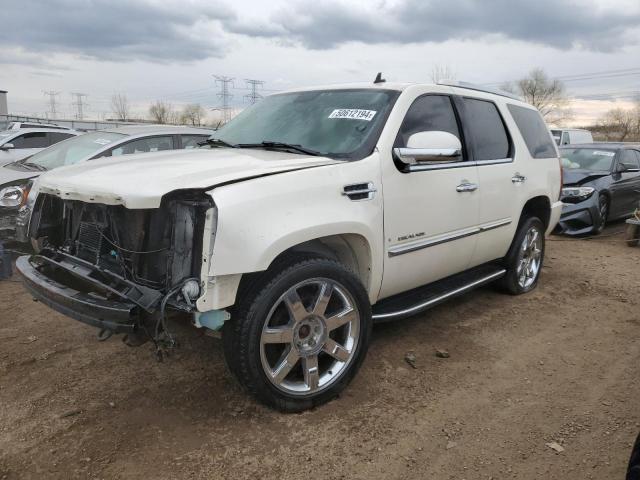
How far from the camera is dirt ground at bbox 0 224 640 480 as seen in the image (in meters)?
2.57

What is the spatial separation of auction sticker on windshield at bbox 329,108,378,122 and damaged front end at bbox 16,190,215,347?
4.68ft

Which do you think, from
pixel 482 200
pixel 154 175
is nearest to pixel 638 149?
pixel 482 200

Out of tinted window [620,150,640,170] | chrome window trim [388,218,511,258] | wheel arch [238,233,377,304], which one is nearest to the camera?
wheel arch [238,233,377,304]

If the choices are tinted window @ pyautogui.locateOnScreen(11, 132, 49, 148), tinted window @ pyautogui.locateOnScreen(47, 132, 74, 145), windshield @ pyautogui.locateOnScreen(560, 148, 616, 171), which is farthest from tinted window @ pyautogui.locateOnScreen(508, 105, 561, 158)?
tinted window @ pyautogui.locateOnScreen(47, 132, 74, 145)

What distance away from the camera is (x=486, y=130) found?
4.40m

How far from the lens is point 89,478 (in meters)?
2.44

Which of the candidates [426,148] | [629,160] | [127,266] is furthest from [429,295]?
[629,160]

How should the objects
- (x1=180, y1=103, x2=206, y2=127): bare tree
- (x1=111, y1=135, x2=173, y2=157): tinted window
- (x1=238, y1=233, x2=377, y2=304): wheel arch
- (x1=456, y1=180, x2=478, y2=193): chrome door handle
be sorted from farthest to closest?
(x1=180, y1=103, x2=206, y2=127): bare tree, (x1=111, y1=135, x2=173, y2=157): tinted window, (x1=456, y1=180, x2=478, y2=193): chrome door handle, (x1=238, y1=233, x2=377, y2=304): wheel arch

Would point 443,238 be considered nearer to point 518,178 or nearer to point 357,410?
point 518,178

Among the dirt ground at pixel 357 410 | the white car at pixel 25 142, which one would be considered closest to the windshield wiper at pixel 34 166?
the white car at pixel 25 142

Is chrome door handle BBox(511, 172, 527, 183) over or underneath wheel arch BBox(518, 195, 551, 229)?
over

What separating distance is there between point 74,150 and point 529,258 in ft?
18.7

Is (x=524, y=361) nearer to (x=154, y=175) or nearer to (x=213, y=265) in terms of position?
(x=213, y=265)

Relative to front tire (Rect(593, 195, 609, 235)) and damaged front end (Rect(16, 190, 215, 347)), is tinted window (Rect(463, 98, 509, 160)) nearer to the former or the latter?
damaged front end (Rect(16, 190, 215, 347))
